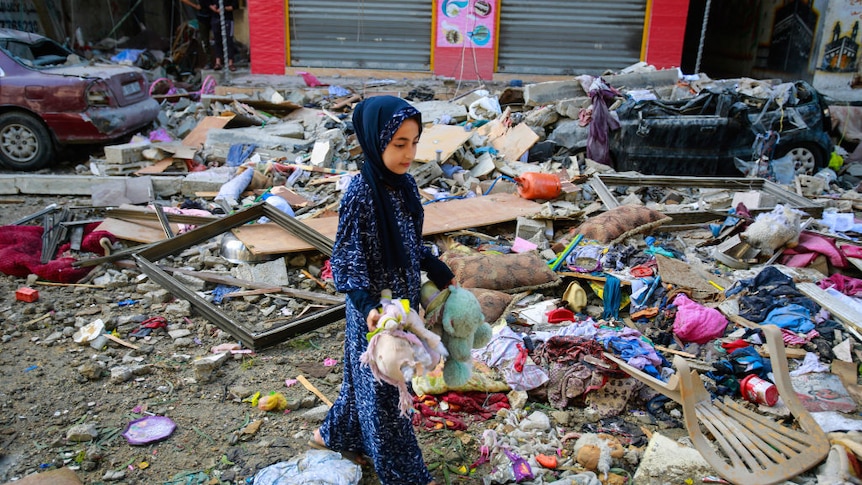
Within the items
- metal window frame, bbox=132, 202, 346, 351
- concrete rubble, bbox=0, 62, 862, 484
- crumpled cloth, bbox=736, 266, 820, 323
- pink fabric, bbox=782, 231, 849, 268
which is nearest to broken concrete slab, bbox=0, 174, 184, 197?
concrete rubble, bbox=0, 62, 862, 484

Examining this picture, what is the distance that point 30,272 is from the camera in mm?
5805

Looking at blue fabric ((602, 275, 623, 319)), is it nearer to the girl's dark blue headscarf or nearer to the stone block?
the girl's dark blue headscarf

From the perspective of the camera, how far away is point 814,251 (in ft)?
19.7

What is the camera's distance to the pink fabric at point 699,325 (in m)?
4.79

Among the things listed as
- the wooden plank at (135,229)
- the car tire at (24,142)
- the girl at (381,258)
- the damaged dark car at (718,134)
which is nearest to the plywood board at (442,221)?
the wooden plank at (135,229)

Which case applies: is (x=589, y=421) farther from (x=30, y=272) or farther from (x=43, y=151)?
(x=43, y=151)

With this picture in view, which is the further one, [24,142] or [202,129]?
[202,129]

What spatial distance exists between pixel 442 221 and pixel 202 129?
5432 mm

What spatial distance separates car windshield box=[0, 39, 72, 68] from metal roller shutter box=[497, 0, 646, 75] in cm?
846

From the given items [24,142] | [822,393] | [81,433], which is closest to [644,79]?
[822,393]

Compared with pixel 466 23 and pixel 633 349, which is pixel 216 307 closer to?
pixel 633 349

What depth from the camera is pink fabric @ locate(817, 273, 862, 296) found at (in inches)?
216

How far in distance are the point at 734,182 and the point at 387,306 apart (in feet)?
23.4

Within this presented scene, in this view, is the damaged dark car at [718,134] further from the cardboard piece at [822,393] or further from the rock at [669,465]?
the rock at [669,465]
